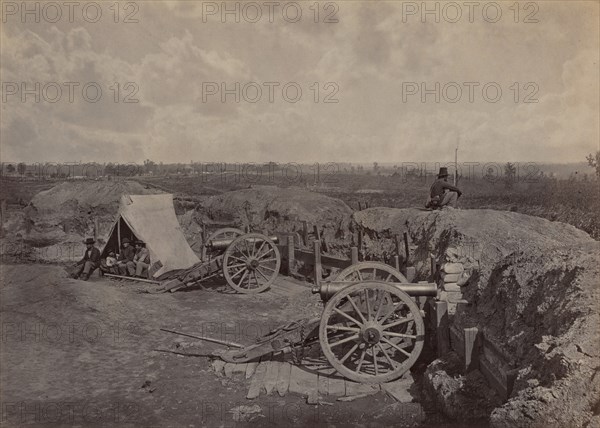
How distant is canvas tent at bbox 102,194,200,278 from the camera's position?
13016 millimetres

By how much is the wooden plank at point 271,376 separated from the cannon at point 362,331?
0.23 m

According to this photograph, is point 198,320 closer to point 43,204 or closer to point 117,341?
point 117,341

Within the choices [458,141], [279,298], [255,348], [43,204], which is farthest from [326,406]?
[43,204]

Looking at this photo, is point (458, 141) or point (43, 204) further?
point (43, 204)

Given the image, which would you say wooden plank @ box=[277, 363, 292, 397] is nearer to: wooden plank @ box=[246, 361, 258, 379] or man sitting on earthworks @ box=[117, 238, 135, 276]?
wooden plank @ box=[246, 361, 258, 379]

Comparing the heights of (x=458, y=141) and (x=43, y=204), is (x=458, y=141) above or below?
→ above

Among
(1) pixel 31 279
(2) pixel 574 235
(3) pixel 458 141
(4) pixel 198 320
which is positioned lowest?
(4) pixel 198 320

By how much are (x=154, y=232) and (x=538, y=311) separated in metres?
10.8

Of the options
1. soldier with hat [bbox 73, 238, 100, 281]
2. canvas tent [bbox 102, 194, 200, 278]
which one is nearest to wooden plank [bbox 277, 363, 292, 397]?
canvas tent [bbox 102, 194, 200, 278]

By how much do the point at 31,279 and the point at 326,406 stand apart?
23.5 feet

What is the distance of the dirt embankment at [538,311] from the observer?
357 cm

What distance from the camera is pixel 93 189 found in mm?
21000

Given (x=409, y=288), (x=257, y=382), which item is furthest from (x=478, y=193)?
(x=257, y=382)

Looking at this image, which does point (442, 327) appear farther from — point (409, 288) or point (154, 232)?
point (154, 232)
